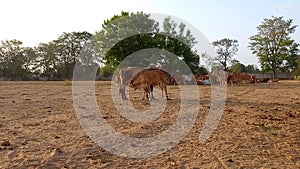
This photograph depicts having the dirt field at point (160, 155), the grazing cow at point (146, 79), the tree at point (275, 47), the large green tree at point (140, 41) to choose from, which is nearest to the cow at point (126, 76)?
the grazing cow at point (146, 79)

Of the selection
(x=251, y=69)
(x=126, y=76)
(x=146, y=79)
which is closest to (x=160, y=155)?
(x=146, y=79)

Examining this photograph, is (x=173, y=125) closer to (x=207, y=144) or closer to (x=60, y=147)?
(x=207, y=144)

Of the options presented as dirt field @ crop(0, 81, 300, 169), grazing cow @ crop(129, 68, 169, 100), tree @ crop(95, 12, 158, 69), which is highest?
tree @ crop(95, 12, 158, 69)

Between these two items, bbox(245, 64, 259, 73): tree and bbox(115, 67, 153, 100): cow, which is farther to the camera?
bbox(245, 64, 259, 73): tree

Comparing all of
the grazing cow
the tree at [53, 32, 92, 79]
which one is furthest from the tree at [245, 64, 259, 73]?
the grazing cow

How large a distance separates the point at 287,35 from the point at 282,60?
16.2 ft

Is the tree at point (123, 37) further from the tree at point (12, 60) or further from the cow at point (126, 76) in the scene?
the tree at point (12, 60)

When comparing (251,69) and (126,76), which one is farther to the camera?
(251,69)

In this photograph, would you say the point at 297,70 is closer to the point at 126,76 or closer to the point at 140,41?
the point at 140,41

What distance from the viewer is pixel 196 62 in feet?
128

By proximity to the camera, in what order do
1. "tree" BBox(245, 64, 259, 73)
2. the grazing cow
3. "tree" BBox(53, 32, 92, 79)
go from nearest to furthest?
1. the grazing cow
2. "tree" BBox(53, 32, 92, 79)
3. "tree" BBox(245, 64, 259, 73)

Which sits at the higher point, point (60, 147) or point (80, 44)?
point (80, 44)

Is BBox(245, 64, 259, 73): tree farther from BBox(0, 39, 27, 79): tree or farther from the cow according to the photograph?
the cow

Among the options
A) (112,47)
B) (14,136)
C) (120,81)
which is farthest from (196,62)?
(14,136)
